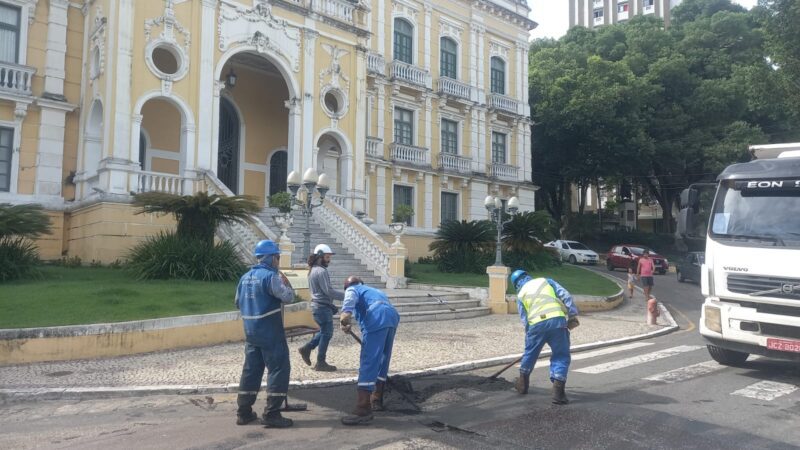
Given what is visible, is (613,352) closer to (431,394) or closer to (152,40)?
(431,394)

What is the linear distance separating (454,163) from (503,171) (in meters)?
3.41

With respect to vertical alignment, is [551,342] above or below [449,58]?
below

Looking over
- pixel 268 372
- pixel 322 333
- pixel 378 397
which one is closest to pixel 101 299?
pixel 322 333

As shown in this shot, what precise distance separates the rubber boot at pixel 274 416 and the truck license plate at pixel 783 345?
6.12 m

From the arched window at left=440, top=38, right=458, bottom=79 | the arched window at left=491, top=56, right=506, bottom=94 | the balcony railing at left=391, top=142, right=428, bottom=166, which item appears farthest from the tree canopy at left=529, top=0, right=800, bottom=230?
the balcony railing at left=391, top=142, right=428, bottom=166

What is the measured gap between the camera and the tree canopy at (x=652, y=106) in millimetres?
33900

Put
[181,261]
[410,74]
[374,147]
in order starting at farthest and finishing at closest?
[410,74] → [374,147] → [181,261]

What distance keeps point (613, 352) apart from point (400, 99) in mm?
17690

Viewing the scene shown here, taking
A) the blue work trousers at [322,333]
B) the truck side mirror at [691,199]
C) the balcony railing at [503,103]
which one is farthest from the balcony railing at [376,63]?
the blue work trousers at [322,333]

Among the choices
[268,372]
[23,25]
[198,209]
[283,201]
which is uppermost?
[23,25]

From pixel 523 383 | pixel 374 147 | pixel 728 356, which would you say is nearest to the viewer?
pixel 523 383

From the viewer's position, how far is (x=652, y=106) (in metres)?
36.7

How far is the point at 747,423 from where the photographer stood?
19.6 feet

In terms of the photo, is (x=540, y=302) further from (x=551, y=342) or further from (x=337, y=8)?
(x=337, y=8)
